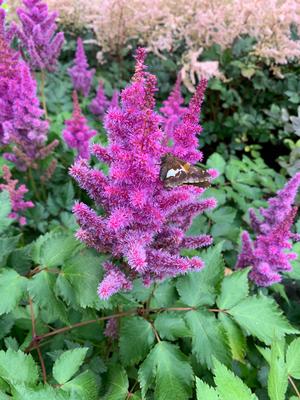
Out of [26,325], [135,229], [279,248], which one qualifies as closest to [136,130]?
[135,229]

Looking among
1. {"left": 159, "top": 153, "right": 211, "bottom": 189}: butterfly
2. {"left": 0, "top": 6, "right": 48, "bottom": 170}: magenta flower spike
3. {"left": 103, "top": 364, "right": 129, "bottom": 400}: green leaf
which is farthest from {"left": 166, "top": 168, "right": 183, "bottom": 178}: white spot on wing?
{"left": 0, "top": 6, "right": 48, "bottom": 170}: magenta flower spike

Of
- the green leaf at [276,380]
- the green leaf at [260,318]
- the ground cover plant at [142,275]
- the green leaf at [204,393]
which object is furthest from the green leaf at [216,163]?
the green leaf at [204,393]

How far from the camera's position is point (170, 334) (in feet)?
4.35

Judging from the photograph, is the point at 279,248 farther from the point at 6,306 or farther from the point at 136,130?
the point at 6,306

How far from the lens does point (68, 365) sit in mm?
1233

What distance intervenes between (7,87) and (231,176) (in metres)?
1.34

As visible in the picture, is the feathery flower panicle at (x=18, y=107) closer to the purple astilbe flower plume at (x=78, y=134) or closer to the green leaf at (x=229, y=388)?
the purple astilbe flower plume at (x=78, y=134)

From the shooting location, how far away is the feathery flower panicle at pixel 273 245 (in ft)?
5.31

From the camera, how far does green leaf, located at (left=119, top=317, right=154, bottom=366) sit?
131 cm

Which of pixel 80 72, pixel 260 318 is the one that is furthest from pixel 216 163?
pixel 80 72

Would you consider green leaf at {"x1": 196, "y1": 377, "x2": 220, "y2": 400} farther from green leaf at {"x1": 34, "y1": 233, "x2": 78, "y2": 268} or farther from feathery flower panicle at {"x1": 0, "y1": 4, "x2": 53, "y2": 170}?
feathery flower panicle at {"x1": 0, "y1": 4, "x2": 53, "y2": 170}

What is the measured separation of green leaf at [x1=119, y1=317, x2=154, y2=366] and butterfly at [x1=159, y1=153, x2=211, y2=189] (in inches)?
20.9

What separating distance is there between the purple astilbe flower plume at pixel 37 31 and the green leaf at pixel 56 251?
1581 mm

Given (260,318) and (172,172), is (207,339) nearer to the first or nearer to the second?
(260,318)
